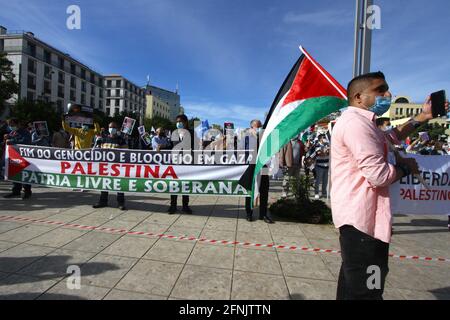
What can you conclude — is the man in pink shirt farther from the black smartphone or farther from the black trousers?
the black trousers

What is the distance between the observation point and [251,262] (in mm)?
3816

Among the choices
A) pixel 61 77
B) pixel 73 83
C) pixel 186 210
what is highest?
pixel 73 83

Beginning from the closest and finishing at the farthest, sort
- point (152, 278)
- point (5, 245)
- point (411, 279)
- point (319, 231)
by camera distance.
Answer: point (152, 278) → point (411, 279) → point (5, 245) → point (319, 231)

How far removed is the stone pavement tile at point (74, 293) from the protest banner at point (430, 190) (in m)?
5.64

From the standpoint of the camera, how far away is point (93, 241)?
14.4ft

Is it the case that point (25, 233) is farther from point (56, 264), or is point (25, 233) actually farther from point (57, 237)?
point (56, 264)

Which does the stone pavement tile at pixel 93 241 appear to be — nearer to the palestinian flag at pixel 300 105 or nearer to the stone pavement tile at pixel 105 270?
the stone pavement tile at pixel 105 270

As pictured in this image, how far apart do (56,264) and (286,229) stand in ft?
12.7

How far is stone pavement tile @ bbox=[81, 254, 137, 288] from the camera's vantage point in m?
3.13

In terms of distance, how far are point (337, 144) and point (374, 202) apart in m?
0.46

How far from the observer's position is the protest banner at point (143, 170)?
19.3 feet

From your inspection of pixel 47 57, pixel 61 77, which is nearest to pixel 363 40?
pixel 47 57

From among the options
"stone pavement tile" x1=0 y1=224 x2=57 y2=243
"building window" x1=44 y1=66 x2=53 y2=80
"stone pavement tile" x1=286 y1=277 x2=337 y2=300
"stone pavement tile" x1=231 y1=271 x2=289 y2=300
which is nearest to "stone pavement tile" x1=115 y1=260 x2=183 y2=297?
"stone pavement tile" x1=231 y1=271 x2=289 y2=300

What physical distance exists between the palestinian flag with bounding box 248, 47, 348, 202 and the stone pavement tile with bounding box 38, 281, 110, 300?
9.18ft
